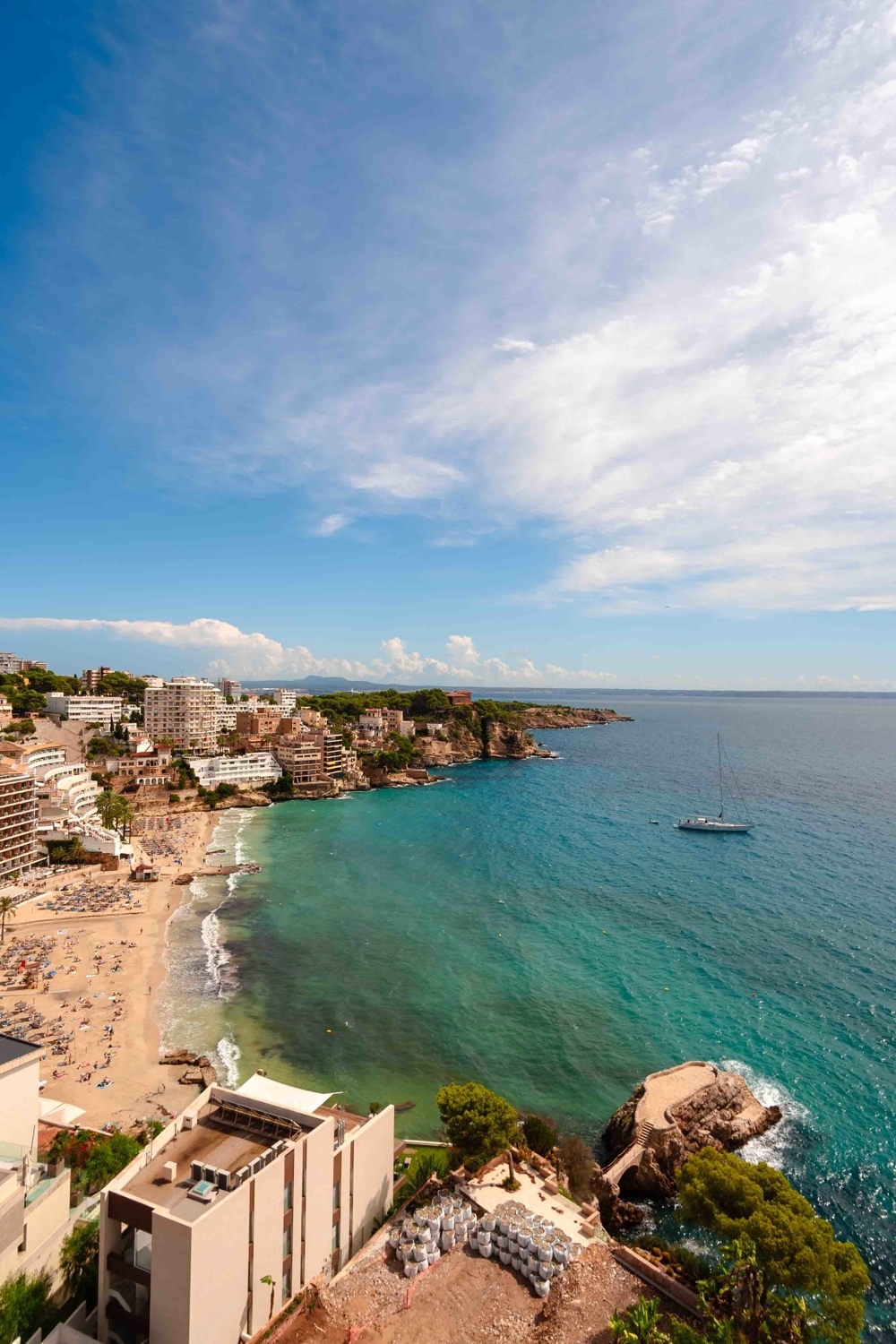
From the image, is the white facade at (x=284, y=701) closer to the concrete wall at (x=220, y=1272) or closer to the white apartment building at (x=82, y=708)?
the white apartment building at (x=82, y=708)

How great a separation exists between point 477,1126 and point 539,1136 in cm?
505

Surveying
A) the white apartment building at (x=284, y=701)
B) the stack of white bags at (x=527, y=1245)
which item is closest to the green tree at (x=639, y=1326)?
the stack of white bags at (x=527, y=1245)

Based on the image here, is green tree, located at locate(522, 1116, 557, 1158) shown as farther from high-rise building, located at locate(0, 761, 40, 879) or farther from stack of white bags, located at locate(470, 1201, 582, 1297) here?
high-rise building, located at locate(0, 761, 40, 879)

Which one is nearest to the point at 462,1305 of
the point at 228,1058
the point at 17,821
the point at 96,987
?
the point at 228,1058

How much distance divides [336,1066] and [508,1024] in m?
9.18

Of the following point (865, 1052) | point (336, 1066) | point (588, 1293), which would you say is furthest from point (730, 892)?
point (588, 1293)

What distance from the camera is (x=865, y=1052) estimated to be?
3150 centimetres

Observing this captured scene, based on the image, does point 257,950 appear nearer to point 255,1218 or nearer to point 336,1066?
point 336,1066

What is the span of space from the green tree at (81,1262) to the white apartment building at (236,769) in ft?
250

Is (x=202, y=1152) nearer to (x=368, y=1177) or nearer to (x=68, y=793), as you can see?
(x=368, y=1177)

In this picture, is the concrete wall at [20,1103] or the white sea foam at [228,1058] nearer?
the concrete wall at [20,1103]

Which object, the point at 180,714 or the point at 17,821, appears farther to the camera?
the point at 180,714

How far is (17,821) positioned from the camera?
180 ft

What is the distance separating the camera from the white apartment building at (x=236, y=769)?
294 ft
